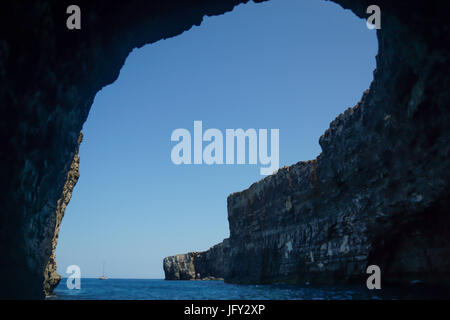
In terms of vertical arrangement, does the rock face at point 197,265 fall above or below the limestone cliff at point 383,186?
below

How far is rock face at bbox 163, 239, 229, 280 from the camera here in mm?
118206

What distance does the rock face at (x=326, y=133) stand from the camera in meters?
14.6

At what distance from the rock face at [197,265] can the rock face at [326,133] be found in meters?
70.8

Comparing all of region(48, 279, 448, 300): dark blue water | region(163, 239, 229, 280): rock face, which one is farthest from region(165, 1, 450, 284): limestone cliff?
region(163, 239, 229, 280): rock face

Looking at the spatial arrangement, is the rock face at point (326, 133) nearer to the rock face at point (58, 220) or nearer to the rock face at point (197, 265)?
the rock face at point (58, 220)

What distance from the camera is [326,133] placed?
50312 millimetres

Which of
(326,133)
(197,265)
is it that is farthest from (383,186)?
(197,265)

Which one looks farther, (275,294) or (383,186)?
(383,186)

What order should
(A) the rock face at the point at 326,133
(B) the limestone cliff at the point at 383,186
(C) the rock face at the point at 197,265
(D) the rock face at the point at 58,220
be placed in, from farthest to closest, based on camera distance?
1. (C) the rock face at the point at 197,265
2. (D) the rock face at the point at 58,220
3. (B) the limestone cliff at the point at 383,186
4. (A) the rock face at the point at 326,133

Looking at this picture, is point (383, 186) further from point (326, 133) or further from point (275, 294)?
point (275, 294)

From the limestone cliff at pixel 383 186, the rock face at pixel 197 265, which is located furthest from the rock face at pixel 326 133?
the rock face at pixel 197 265

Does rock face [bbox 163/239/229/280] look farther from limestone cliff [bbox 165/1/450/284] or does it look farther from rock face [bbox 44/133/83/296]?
rock face [bbox 44/133/83/296]

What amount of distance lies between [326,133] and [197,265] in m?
93.2

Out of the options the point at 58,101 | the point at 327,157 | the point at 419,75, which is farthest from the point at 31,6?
the point at 327,157
